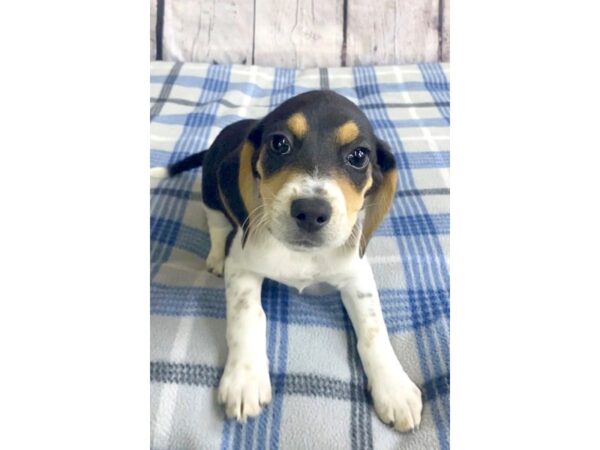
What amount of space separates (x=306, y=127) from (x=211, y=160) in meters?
0.91

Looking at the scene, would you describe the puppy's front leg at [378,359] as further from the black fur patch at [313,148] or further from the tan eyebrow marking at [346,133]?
the tan eyebrow marking at [346,133]

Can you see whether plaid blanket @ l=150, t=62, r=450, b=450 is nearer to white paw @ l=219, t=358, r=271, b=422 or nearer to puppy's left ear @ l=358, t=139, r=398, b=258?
white paw @ l=219, t=358, r=271, b=422

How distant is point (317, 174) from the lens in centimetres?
170

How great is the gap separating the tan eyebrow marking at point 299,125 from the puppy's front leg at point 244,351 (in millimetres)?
589

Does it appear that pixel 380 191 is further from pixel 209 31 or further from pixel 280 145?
pixel 209 31

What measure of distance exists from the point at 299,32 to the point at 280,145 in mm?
2182

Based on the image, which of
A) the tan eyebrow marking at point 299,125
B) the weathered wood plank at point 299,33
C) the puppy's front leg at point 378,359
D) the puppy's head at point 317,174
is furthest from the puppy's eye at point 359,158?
the weathered wood plank at point 299,33

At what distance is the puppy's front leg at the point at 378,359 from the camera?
66.8 inches

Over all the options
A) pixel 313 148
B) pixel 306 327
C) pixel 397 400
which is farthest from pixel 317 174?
pixel 397 400

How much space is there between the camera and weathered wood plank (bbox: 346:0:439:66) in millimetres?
2889

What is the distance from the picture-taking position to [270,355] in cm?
189

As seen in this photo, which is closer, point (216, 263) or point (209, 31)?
point (216, 263)
